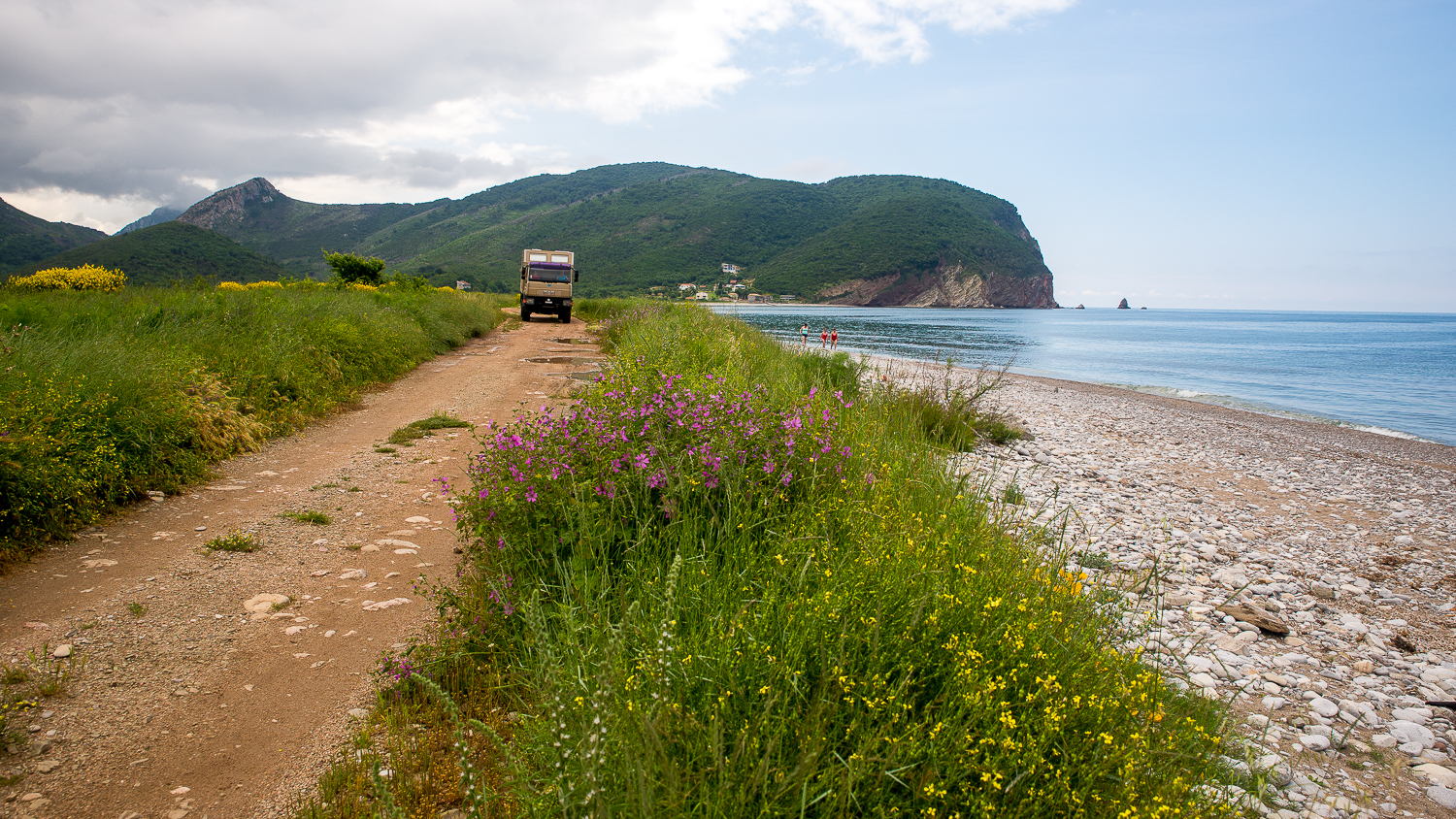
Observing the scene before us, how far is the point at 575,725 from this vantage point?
199cm

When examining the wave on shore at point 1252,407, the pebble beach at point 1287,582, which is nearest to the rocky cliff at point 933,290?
the wave on shore at point 1252,407

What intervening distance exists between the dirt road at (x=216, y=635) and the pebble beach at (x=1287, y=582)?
367 cm

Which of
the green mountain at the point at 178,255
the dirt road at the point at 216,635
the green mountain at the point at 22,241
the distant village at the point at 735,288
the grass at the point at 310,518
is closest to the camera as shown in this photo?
the dirt road at the point at 216,635

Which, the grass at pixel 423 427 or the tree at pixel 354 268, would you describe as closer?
the grass at pixel 423 427

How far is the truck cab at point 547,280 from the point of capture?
93.1 feet

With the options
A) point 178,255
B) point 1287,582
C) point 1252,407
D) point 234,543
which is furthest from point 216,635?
point 178,255

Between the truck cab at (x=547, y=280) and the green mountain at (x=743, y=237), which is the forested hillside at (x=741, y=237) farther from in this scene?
the truck cab at (x=547, y=280)

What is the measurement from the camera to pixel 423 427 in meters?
7.99

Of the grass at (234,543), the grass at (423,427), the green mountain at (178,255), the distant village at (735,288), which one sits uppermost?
the distant village at (735,288)

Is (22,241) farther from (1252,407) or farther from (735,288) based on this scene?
(1252,407)

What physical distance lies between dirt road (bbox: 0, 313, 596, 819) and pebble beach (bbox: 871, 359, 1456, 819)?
144 inches

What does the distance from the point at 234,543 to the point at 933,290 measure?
12858cm

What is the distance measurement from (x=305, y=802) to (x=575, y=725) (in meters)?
1.22

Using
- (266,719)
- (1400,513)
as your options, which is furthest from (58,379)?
(1400,513)
